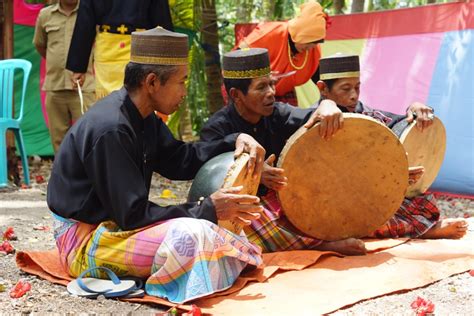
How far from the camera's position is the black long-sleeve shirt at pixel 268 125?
4480mm

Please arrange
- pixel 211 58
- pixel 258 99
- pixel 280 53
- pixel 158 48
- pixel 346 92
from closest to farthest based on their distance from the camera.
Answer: pixel 158 48
pixel 258 99
pixel 346 92
pixel 280 53
pixel 211 58

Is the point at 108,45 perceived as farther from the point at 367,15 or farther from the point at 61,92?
the point at 367,15

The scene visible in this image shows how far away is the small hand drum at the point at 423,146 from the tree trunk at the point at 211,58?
183 inches

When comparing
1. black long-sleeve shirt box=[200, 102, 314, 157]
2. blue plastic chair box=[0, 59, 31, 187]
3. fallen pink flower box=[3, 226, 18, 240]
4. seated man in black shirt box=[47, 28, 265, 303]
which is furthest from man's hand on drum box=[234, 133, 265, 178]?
blue plastic chair box=[0, 59, 31, 187]

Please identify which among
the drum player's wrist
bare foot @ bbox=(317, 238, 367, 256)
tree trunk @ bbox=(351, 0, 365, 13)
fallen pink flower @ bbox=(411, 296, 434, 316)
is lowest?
bare foot @ bbox=(317, 238, 367, 256)

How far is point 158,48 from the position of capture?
346cm

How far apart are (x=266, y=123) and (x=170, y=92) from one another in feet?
4.02

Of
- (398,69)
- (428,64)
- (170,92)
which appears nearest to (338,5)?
(398,69)

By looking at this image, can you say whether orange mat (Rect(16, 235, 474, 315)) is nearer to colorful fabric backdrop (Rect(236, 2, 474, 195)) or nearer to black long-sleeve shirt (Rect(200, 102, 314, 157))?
black long-sleeve shirt (Rect(200, 102, 314, 157))

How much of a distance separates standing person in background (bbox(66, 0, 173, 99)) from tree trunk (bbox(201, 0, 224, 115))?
9.96 feet

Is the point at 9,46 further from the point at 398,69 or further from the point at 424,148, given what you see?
the point at 424,148

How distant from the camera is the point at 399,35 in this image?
25.2 feet

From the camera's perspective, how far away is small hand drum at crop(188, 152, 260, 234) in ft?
11.3

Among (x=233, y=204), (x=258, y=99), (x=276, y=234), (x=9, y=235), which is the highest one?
(x=258, y=99)
